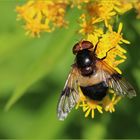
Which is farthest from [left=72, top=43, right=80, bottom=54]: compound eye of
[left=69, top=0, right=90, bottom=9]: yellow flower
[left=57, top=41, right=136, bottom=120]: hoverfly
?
[left=69, top=0, right=90, bottom=9]: yellow flower

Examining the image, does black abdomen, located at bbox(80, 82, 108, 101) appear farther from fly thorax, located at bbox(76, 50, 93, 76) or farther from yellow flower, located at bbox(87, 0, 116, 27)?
yellow flower, located at bbox(87, 0, 116, 27)

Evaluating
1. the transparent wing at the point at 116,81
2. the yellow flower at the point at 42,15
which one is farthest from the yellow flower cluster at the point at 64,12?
the transparent wing at the point at 116,81

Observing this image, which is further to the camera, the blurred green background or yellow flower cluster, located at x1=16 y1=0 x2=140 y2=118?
the blurred green background

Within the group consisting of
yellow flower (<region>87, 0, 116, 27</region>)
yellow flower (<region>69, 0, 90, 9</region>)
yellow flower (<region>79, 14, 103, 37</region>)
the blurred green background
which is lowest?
the blurred green background

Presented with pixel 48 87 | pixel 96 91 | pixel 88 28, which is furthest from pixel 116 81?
pixel 48 87

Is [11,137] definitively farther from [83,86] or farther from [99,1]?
[99,1]

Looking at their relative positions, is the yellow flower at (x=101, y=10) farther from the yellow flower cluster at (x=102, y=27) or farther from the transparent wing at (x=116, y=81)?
the transparent wing at (x=116, y=81)

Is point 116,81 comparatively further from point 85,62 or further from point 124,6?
point 124,6

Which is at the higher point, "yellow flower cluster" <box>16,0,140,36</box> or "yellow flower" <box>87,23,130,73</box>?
"yellow flower cluster" <box>16,0,140,36</box>
